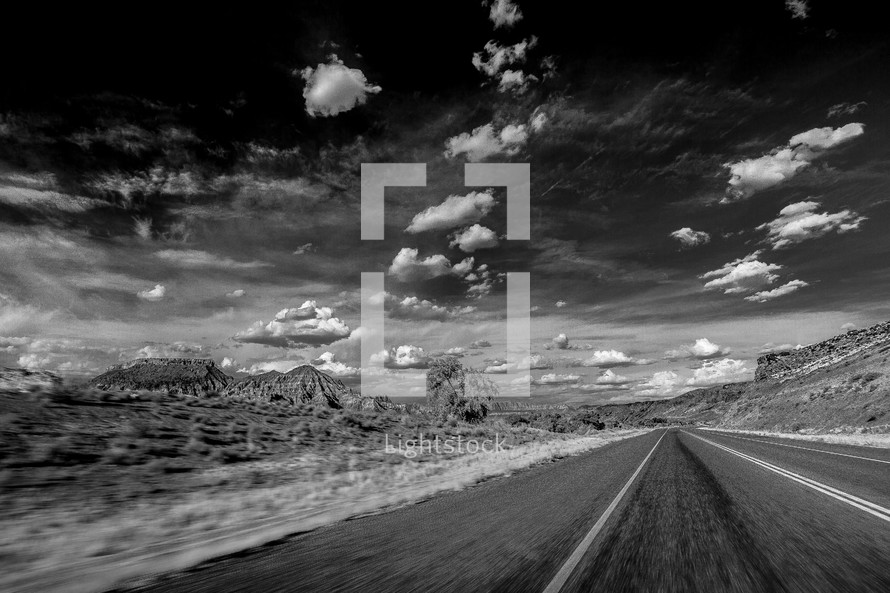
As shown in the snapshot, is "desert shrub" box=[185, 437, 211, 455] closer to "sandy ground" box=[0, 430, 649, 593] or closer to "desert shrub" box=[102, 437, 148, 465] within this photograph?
"desert shrub" box=[102, 437, 148, 465]

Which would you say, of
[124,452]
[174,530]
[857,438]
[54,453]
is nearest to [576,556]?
[174,530]

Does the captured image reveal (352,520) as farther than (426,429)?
No

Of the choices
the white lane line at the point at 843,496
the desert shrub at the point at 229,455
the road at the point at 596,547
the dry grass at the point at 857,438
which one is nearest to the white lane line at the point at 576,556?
the road at the point at 596,547

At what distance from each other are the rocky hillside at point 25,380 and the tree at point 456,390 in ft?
133

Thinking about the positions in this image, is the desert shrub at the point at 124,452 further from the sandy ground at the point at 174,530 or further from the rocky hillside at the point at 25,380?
the rocky hillside at the point at 25,380

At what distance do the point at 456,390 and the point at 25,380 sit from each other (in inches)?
1686

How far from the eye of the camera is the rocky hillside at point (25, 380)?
1312 centimetres

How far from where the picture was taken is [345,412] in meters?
26.1

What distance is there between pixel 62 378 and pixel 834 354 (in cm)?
17438

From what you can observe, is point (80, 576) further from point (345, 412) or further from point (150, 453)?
point (345, 412)

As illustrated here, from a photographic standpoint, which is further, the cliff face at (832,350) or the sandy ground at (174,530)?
the cliff face at (832,350)

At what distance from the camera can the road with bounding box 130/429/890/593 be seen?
3873 millimetres

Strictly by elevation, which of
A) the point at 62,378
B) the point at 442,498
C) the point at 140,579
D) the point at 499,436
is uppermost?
the point at 62,378

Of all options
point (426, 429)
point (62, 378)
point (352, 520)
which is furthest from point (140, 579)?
point (426, 429)
